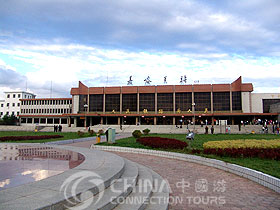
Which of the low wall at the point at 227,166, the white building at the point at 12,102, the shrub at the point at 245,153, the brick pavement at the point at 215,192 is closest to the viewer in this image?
the brick pavement at the point at 215,192

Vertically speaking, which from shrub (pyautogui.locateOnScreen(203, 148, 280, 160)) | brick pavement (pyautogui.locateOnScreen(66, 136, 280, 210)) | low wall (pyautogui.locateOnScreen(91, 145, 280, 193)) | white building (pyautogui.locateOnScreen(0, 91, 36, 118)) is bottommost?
brick pavement (pyautogui.locateOnScreen(66, 136, 280, 210))

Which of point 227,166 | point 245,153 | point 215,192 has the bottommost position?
point 215,192

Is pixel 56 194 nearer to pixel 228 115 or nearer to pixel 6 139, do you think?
pixel 6 139

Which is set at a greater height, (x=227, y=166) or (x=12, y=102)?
(x=12, y=102)


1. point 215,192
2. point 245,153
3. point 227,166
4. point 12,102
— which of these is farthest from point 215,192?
point 12,102

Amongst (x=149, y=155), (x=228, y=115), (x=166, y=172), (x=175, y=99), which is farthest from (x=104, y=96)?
(x=166, y=172)

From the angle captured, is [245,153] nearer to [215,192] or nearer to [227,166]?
[227,166]

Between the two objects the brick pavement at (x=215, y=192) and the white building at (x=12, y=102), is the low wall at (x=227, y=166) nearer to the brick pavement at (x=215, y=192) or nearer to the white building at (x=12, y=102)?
the brick pavement at (x=215, y=192)

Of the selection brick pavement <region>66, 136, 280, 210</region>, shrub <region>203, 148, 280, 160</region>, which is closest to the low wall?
brick pavement <region>66, 136, 280, 210</region>

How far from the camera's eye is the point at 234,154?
425 inches

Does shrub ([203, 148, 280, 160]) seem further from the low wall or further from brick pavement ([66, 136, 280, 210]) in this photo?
brick pavement ([66, 136, 280, 210])

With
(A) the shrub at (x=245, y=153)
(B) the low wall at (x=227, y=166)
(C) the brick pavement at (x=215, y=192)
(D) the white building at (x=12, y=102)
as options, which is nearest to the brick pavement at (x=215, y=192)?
(C) the brick pavement at (x=215, y=192)

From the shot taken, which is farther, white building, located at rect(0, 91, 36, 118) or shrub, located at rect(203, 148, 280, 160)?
white building, located at rect(0, 91, 36, 118)

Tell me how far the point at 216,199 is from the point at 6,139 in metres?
18.9
